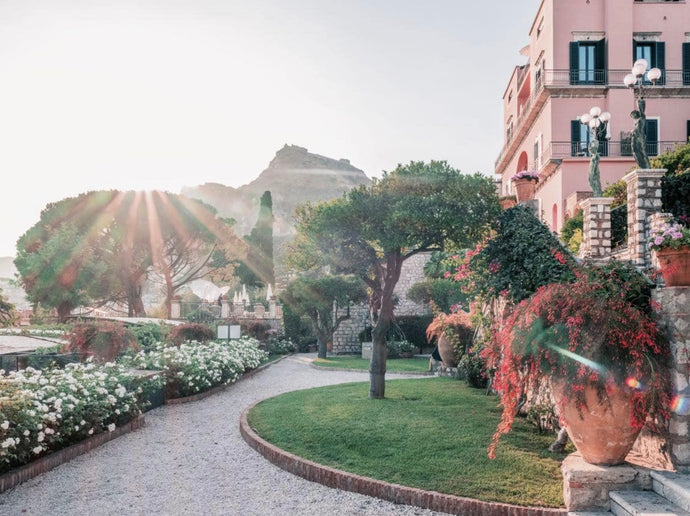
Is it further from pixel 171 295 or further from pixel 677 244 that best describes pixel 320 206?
pixel 171 295

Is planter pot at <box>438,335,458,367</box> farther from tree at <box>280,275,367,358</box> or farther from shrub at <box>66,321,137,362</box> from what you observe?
tree at <box>280,275,367,358</box>

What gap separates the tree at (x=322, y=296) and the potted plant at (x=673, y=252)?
53.6 ft

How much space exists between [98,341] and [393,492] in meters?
8.89

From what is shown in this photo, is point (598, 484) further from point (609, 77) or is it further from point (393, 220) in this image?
point (609, 77)

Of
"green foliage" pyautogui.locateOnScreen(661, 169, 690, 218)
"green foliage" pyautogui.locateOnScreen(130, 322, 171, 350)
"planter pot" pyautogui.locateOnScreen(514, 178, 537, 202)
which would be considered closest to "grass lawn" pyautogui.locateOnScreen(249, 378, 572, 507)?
"green foliage" pyautogui.locateOnScreen(661, 169, 690, 218)

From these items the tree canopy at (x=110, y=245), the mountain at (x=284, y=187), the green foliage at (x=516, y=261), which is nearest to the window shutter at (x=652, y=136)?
the green foliage at (x=516, y=261)

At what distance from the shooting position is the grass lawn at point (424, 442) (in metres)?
5.23

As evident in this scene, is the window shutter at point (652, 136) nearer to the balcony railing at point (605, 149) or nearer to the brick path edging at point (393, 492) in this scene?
the balcony railing at point (605, 149)

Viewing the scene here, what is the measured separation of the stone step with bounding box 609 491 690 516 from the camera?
409 centimetres

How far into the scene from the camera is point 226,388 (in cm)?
1272

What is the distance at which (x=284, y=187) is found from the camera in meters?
108

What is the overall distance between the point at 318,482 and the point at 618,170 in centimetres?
2041

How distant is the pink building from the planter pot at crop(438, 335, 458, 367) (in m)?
10.6

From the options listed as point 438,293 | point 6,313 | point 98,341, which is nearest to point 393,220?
point 98,341
